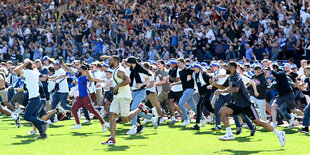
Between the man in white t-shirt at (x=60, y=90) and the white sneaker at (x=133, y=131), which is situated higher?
the man in white t-shirt at (x=60, y=90)

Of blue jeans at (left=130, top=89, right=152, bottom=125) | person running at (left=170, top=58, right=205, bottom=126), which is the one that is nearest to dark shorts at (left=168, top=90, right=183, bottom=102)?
person running at (left=170, top=58, right=205, bottom=126)

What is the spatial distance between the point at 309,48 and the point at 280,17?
288 cm

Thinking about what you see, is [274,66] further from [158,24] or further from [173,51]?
[158,24]

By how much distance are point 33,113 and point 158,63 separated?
18.6 ft

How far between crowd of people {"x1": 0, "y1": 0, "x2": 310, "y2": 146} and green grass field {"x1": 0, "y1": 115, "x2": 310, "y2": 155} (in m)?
0.39

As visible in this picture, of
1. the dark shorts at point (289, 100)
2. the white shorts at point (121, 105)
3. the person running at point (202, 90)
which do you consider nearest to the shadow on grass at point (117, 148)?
the white shorts at point (121, 105)

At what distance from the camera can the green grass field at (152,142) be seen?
10359mm

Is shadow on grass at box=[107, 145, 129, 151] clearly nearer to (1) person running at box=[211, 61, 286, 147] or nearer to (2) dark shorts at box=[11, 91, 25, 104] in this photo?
(1) person running at box=[211, 61, 286, 147]

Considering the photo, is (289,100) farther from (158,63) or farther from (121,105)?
(121,105)

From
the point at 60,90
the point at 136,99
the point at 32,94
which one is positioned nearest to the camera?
the point at 32,94

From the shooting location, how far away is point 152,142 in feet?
38.4

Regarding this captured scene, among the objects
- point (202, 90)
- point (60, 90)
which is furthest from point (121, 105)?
point (60, 90)

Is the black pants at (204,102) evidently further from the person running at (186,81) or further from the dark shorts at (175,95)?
the dark shorts at (175,95)

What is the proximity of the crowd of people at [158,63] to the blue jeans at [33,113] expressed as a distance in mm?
24
